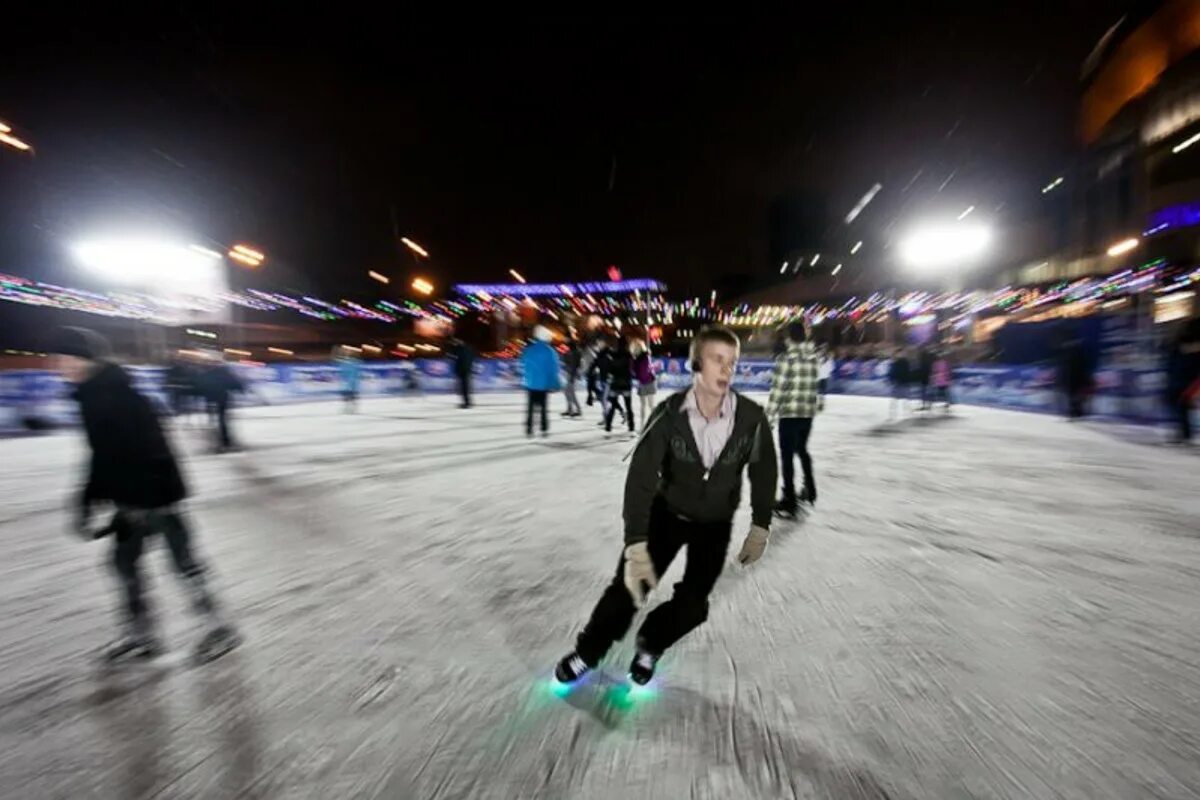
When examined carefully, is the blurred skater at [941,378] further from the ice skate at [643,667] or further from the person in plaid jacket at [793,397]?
the ice skate at [643,667]

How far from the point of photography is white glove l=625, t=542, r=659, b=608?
2.06 meters

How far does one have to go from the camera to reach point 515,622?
113 inches

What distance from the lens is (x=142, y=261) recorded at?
2030 cm

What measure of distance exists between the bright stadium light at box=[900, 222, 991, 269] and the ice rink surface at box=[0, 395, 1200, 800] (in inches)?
616

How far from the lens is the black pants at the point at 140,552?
2654 mm

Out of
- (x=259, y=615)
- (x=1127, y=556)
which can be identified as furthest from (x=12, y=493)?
(x=1127, y=556)

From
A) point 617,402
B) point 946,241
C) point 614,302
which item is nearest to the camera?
point 617,402

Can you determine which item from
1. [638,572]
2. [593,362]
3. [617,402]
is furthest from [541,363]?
[638,572]

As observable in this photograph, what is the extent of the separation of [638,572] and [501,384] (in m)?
21.4

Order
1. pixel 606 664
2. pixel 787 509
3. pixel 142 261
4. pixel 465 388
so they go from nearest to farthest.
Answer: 1. pixel 606 664
2. pixel 787 509
3. pixel 465 388
4. pixel 142 261

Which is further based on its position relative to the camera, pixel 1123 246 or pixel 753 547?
pixel 1123 246

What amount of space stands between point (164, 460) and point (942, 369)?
14.4 metres

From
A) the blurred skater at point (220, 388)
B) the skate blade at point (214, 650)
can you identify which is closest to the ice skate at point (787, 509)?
the skate blade at point (214, 650)

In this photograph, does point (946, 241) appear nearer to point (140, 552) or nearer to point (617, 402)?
point (617, 402)
